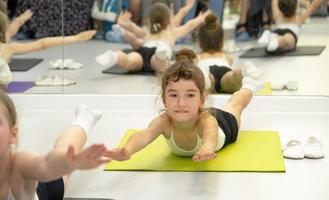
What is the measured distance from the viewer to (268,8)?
3449 mm

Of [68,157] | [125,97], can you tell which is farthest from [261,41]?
[68,157]

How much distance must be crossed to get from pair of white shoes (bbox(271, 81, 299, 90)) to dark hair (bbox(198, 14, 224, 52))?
0.35 m

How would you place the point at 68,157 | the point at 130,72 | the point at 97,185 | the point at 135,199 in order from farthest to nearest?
1. the point at 130,72
2. the point at 97,185
3. the point at 135,199
4. the point at 68,157

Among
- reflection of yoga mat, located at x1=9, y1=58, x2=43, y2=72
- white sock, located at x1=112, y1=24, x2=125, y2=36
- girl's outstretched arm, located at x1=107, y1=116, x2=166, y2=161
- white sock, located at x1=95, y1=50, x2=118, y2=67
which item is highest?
girl's outstretched arm, located at x1=107, y1=116, x2=166, y2=161

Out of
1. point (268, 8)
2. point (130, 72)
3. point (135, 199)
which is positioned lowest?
point (130, 72)

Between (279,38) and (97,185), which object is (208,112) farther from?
(279,38)

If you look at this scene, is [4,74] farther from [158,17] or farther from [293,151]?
[293,151]

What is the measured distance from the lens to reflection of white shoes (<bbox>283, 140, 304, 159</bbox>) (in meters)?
2.35

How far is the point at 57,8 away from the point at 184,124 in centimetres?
151

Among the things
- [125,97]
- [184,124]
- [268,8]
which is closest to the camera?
[184,124]

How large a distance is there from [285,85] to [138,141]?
1.29 meters

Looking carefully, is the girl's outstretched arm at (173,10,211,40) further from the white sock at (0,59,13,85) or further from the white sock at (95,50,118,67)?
the white sock at (0,59,13,85)

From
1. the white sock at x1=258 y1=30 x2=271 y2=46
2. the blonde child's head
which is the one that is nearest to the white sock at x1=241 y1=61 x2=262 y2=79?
the white sock at x1=258 y1=30 x2=271 y2=46

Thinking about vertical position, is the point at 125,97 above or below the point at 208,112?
below
